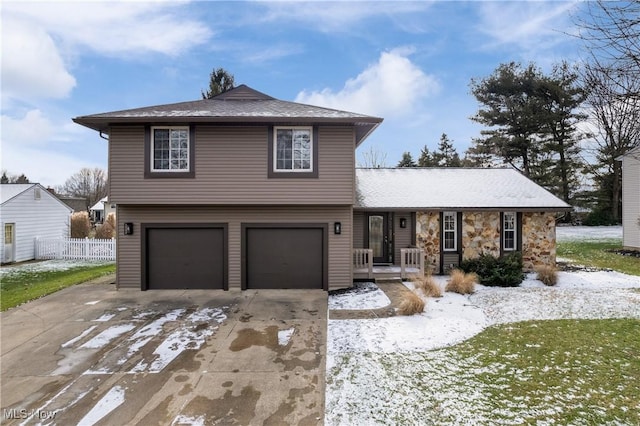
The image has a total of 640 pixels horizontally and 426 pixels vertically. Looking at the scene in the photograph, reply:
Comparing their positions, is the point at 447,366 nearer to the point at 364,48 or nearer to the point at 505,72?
the point at 364,48

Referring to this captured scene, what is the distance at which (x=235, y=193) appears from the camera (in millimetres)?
9070

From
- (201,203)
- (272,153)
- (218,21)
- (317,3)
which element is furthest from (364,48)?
(201,203)

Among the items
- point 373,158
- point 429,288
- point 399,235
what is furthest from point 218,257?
point 373,158

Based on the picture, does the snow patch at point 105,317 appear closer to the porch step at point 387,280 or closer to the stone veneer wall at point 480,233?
the porch step at point 387,280

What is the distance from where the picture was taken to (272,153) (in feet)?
29.7

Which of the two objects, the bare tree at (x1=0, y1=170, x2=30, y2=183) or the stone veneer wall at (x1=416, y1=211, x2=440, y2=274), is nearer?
the stone veneer wall at (x1=416, y1=211, x2=440, y2=274)

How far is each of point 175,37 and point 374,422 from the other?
13.1 meters

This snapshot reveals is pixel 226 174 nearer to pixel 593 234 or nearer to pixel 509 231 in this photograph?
pixel 509 231

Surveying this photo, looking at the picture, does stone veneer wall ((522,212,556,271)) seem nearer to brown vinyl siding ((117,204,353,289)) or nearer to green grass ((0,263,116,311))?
brown vinyl siding ((117,204,353,289))

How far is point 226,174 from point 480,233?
903cm

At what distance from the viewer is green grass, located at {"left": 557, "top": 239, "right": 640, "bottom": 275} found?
12.8m

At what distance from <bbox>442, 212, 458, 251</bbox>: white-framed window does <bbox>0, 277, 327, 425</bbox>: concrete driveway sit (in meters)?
5.71

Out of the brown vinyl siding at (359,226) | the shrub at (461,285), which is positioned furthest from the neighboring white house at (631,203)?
the brown vinyl siding at (359,226)

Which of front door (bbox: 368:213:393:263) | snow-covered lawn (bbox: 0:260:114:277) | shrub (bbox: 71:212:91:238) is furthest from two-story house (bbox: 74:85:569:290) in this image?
shrub (bbox: 71:212:91:238)
